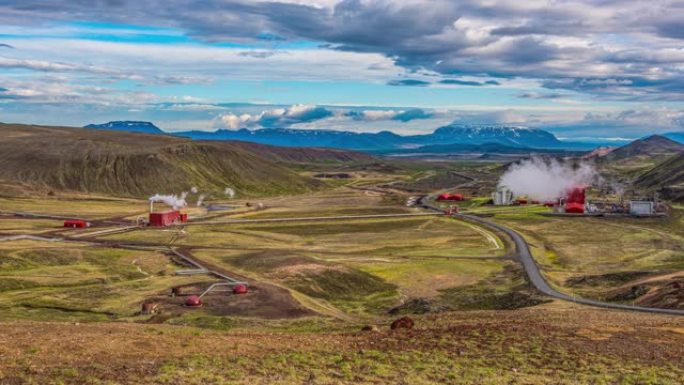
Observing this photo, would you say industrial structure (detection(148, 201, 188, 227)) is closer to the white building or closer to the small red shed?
the small red shed

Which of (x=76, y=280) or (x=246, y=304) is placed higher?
(x=246, y=304)

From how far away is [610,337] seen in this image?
152 ft

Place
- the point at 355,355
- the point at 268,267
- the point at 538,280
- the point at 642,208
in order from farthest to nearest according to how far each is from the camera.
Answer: the point at 642,208 < the point at 268,267 < the point at 538,280 < the point at 355,355

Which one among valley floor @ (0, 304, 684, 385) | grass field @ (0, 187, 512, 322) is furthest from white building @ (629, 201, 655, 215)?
valley floor @ (0, 304, 684, 385)

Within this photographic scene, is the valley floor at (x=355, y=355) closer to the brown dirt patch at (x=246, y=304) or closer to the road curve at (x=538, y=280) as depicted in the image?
the road curve at (x=538, y=280)

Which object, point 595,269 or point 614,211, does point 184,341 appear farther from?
point 614,211

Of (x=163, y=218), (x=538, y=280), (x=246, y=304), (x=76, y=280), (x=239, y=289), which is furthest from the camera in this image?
(x=163, y=218)

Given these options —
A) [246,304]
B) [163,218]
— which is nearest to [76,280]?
[246,304]

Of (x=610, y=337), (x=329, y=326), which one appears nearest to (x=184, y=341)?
(x=329, y=326)

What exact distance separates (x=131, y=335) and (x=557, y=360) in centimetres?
2683

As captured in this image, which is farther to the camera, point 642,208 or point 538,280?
point 642,208

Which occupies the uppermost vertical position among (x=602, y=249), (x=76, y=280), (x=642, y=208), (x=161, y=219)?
(x=642, y=208)

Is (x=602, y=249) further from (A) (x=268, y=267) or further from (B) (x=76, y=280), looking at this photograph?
(B) (x=76, y=280)

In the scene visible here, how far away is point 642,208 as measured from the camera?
618 feet
